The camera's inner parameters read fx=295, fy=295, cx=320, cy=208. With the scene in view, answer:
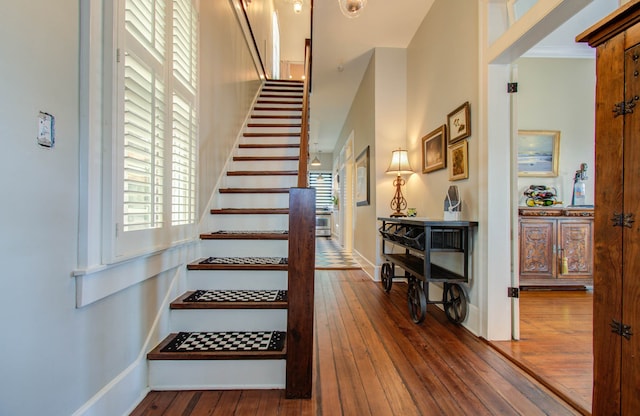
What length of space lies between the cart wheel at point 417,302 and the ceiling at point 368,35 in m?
2.69

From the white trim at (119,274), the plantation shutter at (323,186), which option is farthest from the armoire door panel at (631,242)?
the plantation shutter at (323,186)

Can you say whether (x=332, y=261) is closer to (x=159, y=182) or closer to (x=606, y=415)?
(x=159, y=182)

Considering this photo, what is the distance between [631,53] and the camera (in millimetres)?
1024

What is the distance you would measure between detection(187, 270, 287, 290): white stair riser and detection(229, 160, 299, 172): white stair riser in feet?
4.94

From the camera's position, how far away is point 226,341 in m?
1.76

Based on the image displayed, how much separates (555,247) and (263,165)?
3601 millimetres

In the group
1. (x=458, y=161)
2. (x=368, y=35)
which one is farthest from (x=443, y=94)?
(x=368, y=35)

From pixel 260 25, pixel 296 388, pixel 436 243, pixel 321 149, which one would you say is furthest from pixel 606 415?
pixel 321 149

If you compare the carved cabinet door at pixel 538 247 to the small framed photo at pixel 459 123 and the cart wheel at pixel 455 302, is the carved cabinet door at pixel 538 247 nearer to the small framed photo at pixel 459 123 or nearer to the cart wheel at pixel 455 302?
the cart wheel at pixel 455 302

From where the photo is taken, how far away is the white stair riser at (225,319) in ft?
6.15

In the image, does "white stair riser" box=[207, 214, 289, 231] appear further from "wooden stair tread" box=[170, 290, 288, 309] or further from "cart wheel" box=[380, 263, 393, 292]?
"cart wheel" box=[380, 263, 393, 292]

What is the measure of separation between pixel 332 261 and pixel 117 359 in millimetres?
4419

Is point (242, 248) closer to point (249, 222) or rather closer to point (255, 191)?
point (249, 222)

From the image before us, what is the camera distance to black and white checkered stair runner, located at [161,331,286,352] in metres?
1.67
